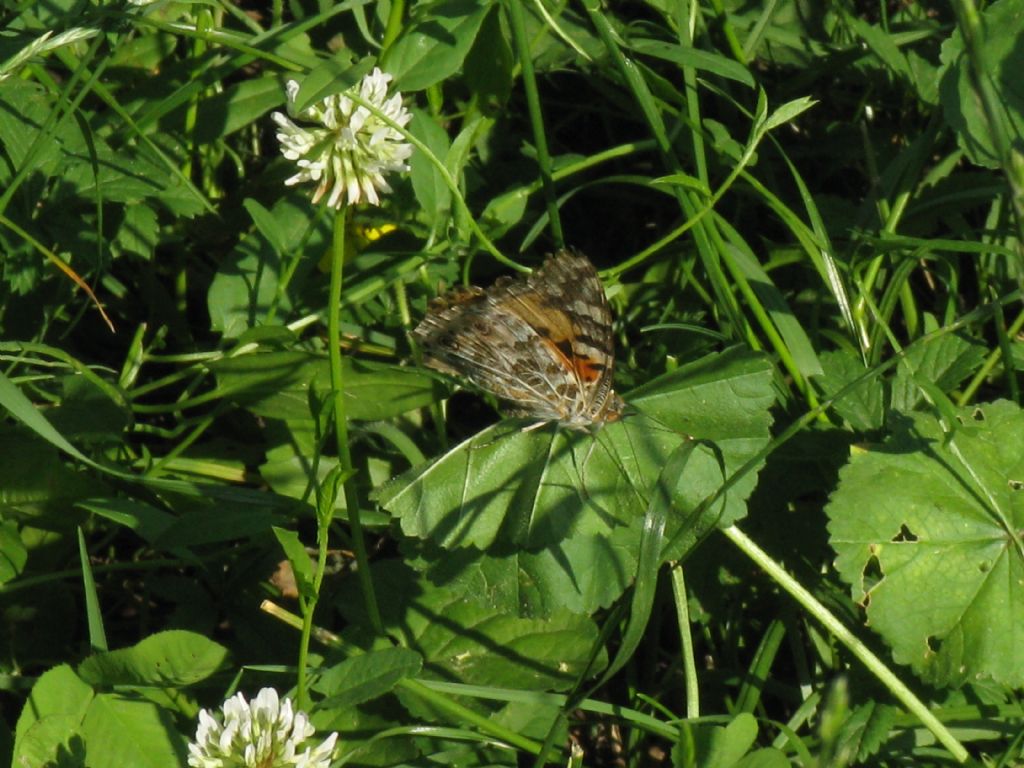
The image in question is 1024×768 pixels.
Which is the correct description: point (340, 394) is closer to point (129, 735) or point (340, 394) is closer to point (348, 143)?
point (348, 143)

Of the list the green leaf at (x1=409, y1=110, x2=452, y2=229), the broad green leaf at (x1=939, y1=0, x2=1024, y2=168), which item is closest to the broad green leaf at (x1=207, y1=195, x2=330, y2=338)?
the green leaf at (x1=409, y1=110, x2=452, y2=229)

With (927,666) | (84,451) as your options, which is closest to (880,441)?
(927,666)

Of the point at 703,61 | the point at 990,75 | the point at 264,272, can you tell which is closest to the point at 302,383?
the point at 264,272

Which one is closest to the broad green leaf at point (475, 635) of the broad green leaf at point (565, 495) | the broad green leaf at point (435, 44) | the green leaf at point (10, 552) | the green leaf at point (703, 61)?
the broad green leaf at point (565, 495)

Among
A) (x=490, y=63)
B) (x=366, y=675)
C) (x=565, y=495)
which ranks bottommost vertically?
(x=366, y=675)

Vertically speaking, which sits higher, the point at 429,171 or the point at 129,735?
the point at 429,171
